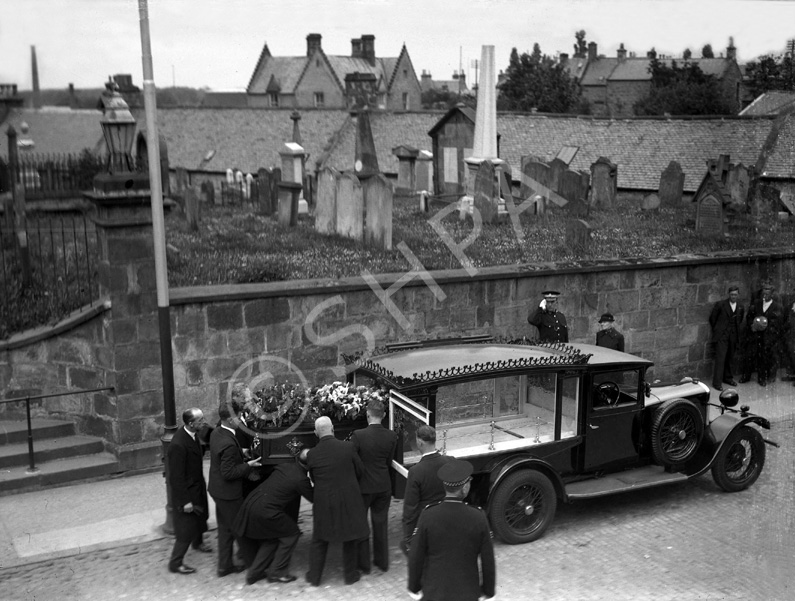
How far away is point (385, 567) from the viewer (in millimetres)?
7840

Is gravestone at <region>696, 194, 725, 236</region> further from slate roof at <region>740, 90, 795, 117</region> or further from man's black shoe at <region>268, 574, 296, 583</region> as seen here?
man's black shoe at <region>268, 574, 296, 583</region>

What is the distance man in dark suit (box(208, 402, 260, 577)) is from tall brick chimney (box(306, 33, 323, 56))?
22974mm

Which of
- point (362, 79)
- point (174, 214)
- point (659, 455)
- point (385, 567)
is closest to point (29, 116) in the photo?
point (174, 214)

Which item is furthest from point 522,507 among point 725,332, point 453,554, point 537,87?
point 537,87

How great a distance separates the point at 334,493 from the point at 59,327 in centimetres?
472

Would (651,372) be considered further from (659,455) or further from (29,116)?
(29,116)

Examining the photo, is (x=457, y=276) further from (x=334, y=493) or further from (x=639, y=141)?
(x=639, y=141)

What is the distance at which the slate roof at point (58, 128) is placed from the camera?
1394 centimetres

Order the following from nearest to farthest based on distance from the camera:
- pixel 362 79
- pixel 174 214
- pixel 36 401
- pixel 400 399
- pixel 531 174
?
pixel 400 399
pixel 36 401
pixel 174 214
pixel 531 174
pixel 362 79

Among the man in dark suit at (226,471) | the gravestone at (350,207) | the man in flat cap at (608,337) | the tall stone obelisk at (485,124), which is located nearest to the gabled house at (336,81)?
the tall stone obelisk at (485,124)

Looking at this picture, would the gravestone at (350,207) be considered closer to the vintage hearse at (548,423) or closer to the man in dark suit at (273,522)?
the vintage hearse at (548,423)

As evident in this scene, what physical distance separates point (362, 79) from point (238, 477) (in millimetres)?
31726

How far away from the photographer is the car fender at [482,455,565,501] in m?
8.09

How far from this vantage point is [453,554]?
5.56 m
